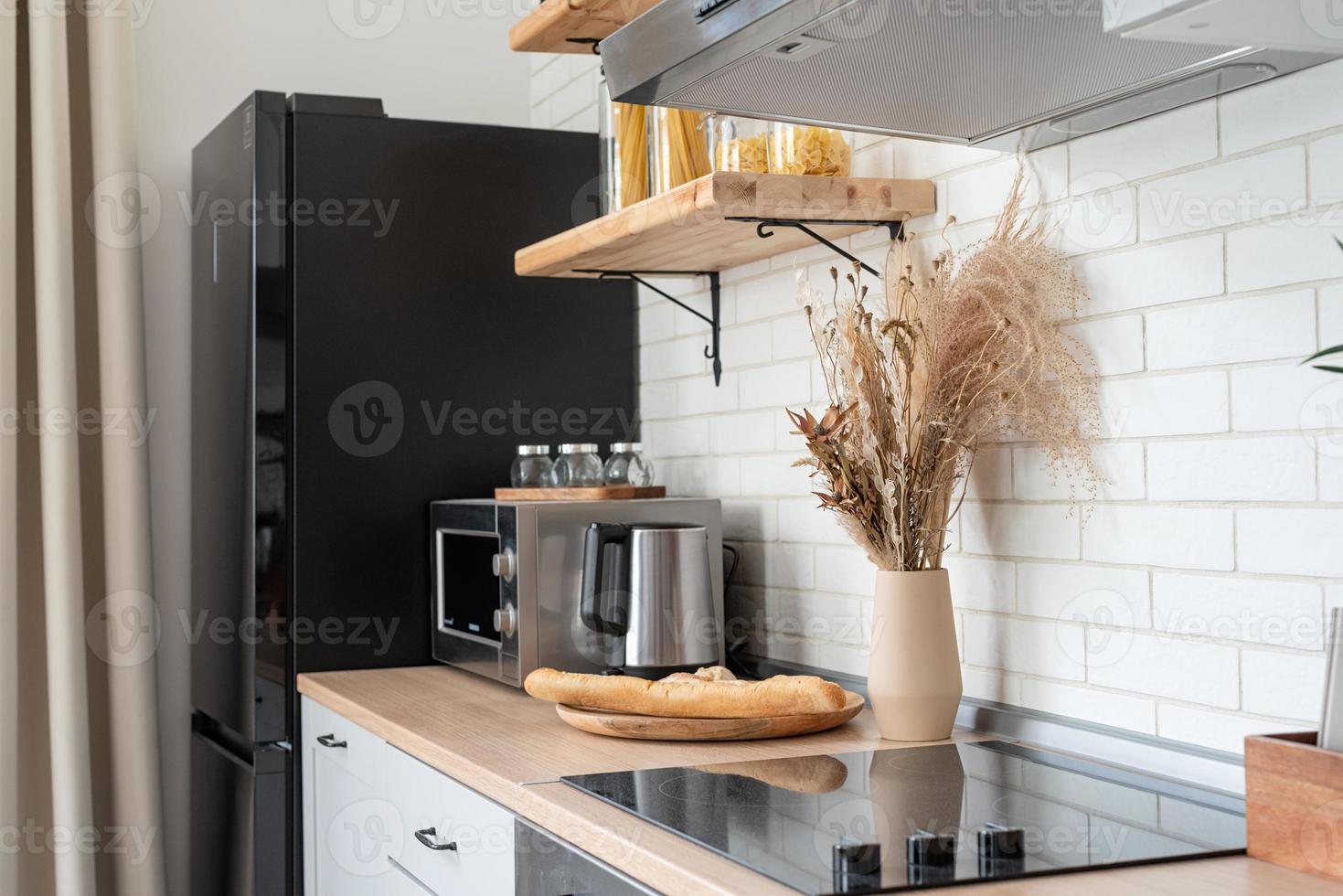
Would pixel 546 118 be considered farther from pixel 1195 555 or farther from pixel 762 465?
pixel 1195 555

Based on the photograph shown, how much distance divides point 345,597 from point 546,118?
1203mm

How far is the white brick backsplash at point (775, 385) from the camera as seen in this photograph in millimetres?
2061

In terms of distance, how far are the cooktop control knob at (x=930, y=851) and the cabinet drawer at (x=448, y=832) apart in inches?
20.3

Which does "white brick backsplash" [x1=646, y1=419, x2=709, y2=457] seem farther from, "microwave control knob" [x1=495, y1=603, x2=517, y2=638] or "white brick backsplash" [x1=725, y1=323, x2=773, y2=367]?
"microwave control knob" [x1=495, y1=603, x2=517, y2=638]

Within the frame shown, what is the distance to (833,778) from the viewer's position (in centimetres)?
139

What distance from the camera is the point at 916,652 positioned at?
156cm

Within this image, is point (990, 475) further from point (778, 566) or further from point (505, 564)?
point (505, 564)

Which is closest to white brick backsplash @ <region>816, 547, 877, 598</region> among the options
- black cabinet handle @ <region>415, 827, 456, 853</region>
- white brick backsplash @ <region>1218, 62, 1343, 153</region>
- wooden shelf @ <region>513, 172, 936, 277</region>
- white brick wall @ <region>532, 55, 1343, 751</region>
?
white brick wall @ <region>532, 55, 1343, 751</region>

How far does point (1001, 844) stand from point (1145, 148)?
2.56 ft

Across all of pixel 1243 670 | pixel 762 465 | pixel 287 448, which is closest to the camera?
pixel 1243 670

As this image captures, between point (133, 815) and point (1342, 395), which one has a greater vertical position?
point (1342, 395)

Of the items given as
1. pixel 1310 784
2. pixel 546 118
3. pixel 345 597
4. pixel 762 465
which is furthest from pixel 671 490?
pixel 1310 784

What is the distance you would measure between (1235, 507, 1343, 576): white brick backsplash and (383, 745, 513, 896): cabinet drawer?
0.80m

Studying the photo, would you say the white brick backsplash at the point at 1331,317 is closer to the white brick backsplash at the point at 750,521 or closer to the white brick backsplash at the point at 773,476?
the white brick backsplash at the point at 773,476
